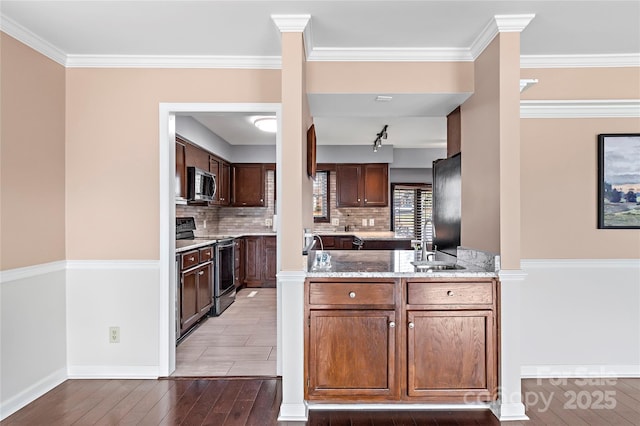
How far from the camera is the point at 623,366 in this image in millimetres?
3107

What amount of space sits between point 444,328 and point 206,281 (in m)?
2.99

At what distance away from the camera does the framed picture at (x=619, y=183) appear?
3125 mm

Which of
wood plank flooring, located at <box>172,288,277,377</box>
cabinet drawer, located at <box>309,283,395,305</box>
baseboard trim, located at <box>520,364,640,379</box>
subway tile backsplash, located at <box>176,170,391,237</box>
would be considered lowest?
wood plank flooring, located at <box>172,288,277,377</box>

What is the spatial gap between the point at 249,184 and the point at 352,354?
5.16m

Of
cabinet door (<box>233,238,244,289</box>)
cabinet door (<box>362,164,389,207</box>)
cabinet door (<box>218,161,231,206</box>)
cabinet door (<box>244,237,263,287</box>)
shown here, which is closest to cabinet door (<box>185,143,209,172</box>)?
cabinet door (<box>218,161,231,206</box>)

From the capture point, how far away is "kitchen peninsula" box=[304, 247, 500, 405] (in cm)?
252

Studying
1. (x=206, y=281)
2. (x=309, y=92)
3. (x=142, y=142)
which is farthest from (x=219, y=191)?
(x=309, y=92)

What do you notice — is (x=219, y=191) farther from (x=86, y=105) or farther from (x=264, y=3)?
(x=264, y=3)

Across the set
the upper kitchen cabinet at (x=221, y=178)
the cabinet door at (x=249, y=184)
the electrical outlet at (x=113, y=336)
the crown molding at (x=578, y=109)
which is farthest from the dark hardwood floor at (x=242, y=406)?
the cabinet door at (x=249, y=184)

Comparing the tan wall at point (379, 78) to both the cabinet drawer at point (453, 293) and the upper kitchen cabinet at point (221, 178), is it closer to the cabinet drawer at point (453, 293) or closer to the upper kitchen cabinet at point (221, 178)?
the cabinet drawer at point (453, 293)

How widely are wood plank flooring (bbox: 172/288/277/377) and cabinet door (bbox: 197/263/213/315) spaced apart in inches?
7.7

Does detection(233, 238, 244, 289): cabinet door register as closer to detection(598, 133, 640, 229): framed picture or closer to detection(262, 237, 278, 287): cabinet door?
detection(262, 237, 278, 287): cabinet door

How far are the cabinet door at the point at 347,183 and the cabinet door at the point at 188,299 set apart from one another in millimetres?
3669

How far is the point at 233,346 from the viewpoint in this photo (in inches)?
152
